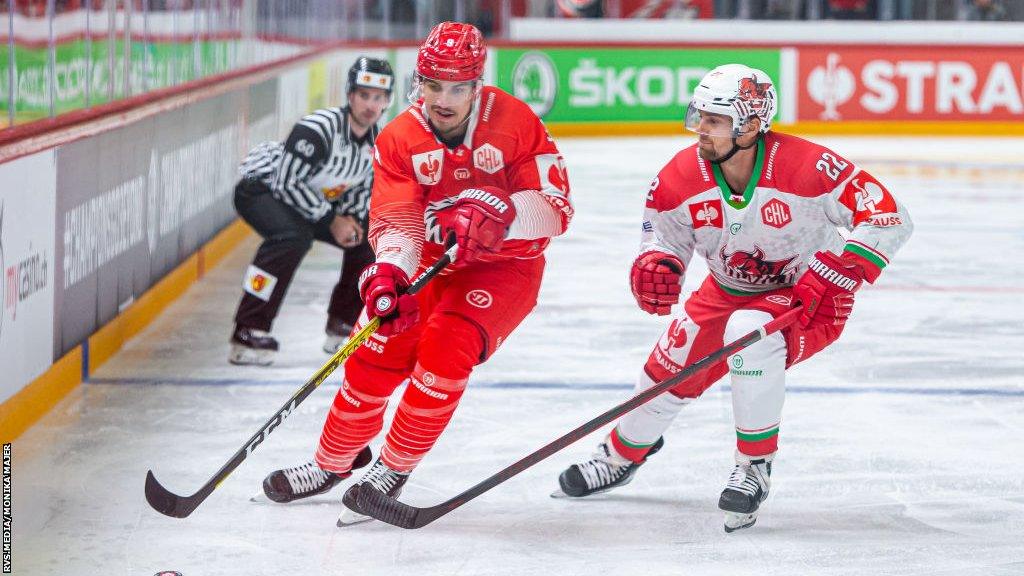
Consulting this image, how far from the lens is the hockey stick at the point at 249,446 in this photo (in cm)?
349

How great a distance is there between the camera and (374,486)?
3574 mm

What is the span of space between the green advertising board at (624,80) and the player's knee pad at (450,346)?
1175 cm

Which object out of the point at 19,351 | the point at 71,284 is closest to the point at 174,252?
the point at 71,284

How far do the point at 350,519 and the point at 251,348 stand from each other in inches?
80.2

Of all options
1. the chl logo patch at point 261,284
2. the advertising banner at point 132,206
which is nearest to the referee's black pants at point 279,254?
the chl logo patch at point 261,284

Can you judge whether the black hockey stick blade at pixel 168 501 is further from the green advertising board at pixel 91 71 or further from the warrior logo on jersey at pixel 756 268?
the green advertising board at pixel 91 71

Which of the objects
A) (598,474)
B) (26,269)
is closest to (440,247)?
(598,474)

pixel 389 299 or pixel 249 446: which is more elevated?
pixel 389 299

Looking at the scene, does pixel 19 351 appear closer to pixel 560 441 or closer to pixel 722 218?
pixel 560 441

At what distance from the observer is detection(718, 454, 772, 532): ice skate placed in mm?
3605

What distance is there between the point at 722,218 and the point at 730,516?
0.70 metres

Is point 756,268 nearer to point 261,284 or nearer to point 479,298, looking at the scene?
point 479,298

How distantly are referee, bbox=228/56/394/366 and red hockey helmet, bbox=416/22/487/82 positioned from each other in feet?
6.21

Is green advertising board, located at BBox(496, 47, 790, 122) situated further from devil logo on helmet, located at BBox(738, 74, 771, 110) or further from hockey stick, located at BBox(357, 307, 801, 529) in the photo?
hockey stick, located at BBox(357, 307, 801, 529)
